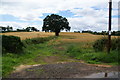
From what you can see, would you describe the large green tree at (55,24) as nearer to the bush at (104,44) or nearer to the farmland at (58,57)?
the farmland at (58,57)

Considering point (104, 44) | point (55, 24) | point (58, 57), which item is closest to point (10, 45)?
point (58, 57)

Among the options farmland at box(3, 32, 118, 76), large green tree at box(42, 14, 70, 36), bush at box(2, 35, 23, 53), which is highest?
large green tree at box(42, 14, 70, 36)

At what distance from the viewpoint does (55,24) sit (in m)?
57.3

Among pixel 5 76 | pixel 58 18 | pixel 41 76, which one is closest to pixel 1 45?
pixel 5 76

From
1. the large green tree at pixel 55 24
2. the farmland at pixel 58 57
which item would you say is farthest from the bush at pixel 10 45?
the large green tree at pixel 55 24

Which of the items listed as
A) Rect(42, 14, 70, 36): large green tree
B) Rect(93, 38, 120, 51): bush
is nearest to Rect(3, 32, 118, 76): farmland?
Rect(93, 38, 120, 51): bush

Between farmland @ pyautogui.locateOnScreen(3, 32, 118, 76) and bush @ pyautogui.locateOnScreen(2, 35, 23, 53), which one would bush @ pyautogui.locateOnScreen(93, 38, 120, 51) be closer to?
farmland @ pyautogui.locateOnScreen(3, 32, 118, 76)

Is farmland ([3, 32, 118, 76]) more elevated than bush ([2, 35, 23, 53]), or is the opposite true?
bush ([2, 35, 23, 53])

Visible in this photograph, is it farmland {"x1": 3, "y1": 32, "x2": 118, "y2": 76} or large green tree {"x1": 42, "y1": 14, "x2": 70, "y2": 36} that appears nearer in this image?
farmland {"x1": 3, "y1": 32, "x2": 118, "y2": 76}

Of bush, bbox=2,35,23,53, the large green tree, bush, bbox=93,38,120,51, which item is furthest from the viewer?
the large green tree

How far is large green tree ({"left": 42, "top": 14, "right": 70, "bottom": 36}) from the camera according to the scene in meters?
57.4

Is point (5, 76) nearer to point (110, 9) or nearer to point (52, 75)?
point (52, 75)

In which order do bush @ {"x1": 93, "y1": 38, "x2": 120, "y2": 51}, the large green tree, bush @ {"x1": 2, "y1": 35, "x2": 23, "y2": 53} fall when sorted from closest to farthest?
bush @ {"x1": 93, "y1": 38, "x2": 120, "y2": 51}, bush @ {"x1": 2, "y1": 35, "x2": 23, "y2": 53}, the large green tree

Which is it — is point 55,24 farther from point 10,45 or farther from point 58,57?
point 58,57
